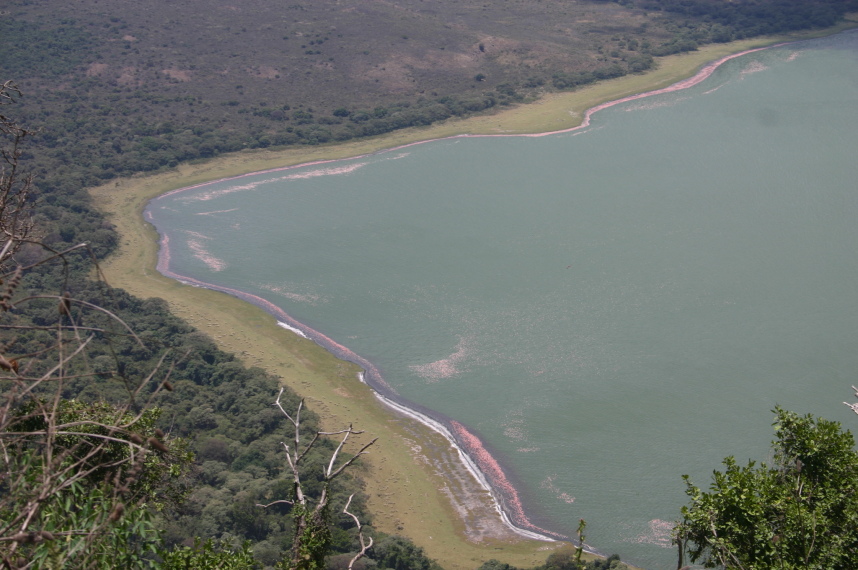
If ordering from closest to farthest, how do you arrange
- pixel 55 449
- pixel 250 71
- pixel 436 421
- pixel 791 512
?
pixel 55 449, pixel 791 512, pixel 436 421, pixel 250 71

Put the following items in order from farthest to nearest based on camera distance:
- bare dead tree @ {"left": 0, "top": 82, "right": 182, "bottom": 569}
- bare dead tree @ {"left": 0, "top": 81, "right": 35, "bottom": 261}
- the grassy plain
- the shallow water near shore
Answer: the shallow water near shore → the grassy plain → bare dead tree @ {"left": 0, "top": 81, "right": 35, "bottom": 261} → bare dead tree @ {"left": 0, "top": 82, "right": 182, "bottom": 569}

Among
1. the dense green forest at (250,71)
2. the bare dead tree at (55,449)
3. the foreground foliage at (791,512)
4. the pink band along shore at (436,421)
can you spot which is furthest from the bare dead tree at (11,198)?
the dense green forest at (250,71)

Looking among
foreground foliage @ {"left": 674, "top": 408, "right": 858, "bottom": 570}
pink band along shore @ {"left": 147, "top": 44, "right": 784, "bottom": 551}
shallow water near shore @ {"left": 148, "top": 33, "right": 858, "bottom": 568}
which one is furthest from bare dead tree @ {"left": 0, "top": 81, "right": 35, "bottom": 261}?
shallow water near shore @ {"left": 148, "top": 33, "right": 858, "bottom": 568}

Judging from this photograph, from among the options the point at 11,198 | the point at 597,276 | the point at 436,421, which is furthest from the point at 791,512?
the point at 597,276

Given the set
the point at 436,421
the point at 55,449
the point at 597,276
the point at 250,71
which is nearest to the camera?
the point at 55,449

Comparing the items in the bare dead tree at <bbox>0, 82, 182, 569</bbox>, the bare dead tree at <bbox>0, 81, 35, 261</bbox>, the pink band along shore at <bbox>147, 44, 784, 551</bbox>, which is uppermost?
the bare dead tree at <bbox>0, 81, 35, 261</bbox>

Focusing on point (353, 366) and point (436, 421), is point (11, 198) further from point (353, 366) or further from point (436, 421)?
point (353, 366)

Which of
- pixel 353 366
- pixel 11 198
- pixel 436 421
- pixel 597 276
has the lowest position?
pixel 436 421

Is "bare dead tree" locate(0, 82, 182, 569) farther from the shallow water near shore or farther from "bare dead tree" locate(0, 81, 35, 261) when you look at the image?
the shallow water near shore
